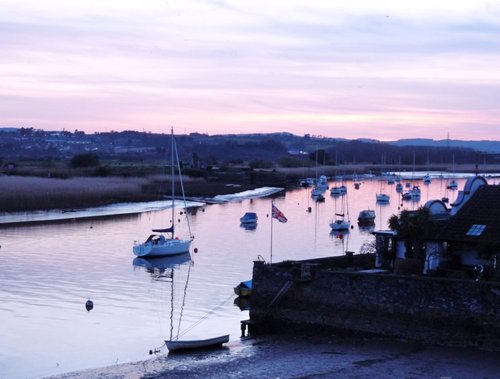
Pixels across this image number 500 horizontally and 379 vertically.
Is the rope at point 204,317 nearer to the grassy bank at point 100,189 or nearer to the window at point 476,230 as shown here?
the window at point 476,230

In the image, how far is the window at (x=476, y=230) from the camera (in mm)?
27723

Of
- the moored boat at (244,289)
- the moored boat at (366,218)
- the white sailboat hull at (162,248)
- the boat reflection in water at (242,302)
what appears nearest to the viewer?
the boat reflection in water at (242,302)

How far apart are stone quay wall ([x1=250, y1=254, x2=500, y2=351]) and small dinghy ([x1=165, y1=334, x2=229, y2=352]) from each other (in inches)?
84.0

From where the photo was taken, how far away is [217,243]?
177ft

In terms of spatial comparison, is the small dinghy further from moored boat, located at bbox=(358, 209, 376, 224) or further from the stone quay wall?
moored boat, located at bbox=(358, 209, 376, 224)

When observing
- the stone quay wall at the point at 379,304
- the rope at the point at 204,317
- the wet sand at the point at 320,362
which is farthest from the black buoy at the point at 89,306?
the wet sand at the point at 320,362

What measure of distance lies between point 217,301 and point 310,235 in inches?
1021

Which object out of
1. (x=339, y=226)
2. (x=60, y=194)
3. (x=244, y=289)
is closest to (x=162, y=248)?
(x=244, y=289)

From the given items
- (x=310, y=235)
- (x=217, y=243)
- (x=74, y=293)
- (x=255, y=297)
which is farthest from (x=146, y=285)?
(x=310, y=235)

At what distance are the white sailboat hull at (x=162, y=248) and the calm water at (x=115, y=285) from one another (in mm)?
631

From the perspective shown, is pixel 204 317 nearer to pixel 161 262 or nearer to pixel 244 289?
pixel 244 289

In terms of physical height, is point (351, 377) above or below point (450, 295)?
below

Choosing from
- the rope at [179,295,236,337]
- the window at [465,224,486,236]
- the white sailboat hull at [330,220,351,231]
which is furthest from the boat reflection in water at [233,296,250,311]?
the white sailboat hull at [330,220,351,231]

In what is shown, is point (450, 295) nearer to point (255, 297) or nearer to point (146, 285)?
point (255, 297)
